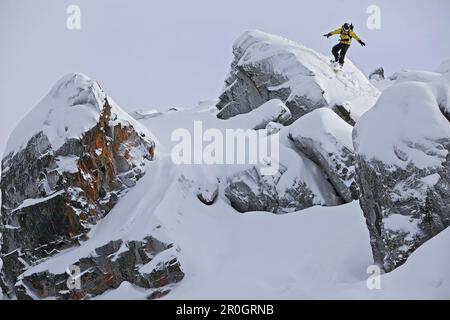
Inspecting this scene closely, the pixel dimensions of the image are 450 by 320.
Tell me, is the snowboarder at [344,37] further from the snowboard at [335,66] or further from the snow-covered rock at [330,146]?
the snow-covered rock at [330,146]

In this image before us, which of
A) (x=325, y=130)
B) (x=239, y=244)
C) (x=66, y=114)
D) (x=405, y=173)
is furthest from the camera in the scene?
(x=66, y=114)

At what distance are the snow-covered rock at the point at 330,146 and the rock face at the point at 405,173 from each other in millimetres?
4354

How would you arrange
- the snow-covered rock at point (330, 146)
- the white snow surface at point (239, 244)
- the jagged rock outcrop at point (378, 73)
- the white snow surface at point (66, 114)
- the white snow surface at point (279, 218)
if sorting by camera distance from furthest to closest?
the jagged rock outcrop at point (378, 73) → the white snow surface at point (66, 114) → the snow-covered rock at point (330, 146) → the white snow surface at point (239, 244) → the white snow surface at point (279, 218)

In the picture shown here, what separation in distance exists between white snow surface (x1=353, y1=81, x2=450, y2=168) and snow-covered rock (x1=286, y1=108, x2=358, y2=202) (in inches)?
169

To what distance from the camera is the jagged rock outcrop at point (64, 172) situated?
21172mm

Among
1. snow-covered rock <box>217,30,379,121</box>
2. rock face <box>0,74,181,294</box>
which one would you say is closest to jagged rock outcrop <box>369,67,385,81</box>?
snow-covered rock <box>217,30,379,121</box>

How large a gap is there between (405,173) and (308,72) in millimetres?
12459

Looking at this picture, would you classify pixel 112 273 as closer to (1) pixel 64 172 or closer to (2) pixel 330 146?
(1) pixel 64 172

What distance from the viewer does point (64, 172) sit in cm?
2131

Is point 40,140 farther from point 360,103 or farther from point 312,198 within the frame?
point 360,103

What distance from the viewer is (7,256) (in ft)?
72.4

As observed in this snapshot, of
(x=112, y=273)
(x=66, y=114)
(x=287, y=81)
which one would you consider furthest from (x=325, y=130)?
(x=66, y=114)

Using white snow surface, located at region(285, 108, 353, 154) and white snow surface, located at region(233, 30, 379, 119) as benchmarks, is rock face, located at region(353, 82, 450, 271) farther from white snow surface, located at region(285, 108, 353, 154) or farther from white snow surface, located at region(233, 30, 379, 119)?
white snow surface, located at region(233, 30, 379, 119)

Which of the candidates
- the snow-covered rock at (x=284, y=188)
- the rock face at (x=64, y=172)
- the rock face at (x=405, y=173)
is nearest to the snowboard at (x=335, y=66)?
the snow-covered rock at (x=284, y=188)
